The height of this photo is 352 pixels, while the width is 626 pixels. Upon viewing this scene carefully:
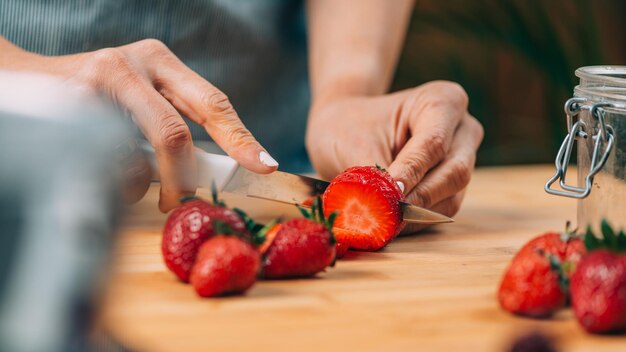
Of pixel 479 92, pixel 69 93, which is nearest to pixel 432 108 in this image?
pixel 69 93

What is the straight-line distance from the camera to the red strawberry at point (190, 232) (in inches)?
27.6

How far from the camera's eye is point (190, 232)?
0.70m

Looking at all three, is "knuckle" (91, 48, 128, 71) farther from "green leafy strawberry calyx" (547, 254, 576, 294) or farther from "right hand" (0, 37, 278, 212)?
"green leafy strawberry calyx" (547, 254, 576, 294)

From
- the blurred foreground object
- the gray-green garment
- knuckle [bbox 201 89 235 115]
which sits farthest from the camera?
the gray-green garment

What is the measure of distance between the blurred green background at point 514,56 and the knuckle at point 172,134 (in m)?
1.95

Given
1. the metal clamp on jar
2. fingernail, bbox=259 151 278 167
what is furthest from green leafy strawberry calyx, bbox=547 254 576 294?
fingernail, bbox=259 151 278 167

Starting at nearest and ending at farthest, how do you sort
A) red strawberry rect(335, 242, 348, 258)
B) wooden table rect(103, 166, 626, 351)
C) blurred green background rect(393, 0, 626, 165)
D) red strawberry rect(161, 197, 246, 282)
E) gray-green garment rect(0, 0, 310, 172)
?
wooden table rect(103, 166, 626, 351), red strawberry rect(161, 197, 246, 282), red strawberry rect(335, 242, 348, 258), gray-green garment rect(0, 0, 310, 172), blurred green background rect(393, 0, 626, 165)

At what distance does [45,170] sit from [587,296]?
0.42m

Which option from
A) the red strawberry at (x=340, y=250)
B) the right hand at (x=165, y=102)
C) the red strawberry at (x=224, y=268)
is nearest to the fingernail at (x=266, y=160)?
the right hand at (x=165, y=102)

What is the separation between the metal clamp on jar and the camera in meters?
0.76

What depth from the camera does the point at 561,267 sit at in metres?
0.64

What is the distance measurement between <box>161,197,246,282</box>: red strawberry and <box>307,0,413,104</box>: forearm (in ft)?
2.01

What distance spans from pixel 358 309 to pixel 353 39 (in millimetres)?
777

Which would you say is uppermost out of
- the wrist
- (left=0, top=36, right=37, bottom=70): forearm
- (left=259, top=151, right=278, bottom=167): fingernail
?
(left=259, top=151, right=278, bottom=167): fingernail
